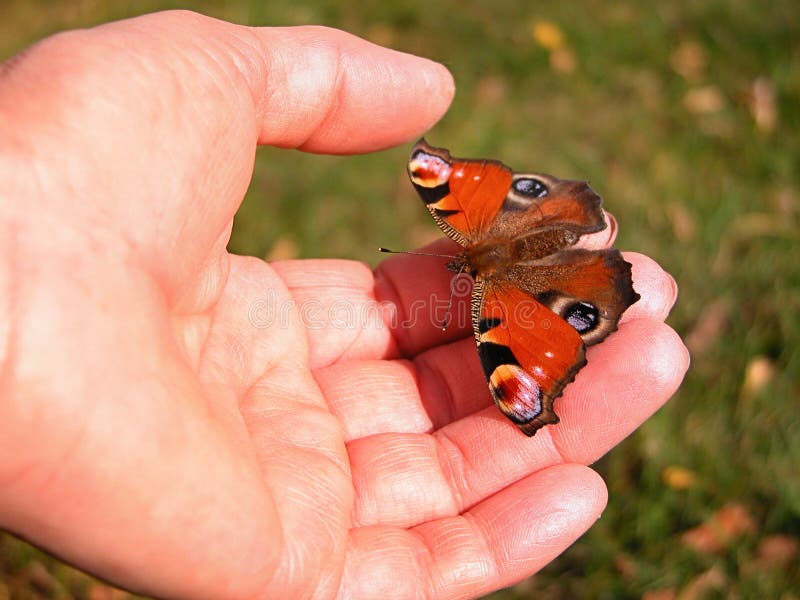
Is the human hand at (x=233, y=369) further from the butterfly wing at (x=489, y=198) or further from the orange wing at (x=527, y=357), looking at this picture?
the butterfly wing at (x=489, y=198)

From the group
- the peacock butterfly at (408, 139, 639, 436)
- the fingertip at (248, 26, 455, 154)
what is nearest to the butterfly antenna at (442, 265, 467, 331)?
the peacock butterfly at (408, 139, 639, 436)

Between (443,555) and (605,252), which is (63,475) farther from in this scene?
(605,252)

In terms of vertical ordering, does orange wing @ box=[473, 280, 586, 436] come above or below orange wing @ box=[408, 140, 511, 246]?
below

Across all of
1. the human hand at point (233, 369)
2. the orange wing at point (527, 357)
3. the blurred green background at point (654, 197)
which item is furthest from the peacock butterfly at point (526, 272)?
the blurred green background at point (654, 197)

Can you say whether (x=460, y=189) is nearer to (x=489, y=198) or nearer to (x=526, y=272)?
(x=489, y=198)

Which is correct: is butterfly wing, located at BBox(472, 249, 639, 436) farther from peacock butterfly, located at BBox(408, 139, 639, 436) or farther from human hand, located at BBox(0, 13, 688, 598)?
human hand, located at BBox(0, 13, 688, 598)

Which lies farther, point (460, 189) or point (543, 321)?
point (460, 189)

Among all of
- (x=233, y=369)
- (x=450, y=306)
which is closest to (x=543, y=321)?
(x=450, y=306)
